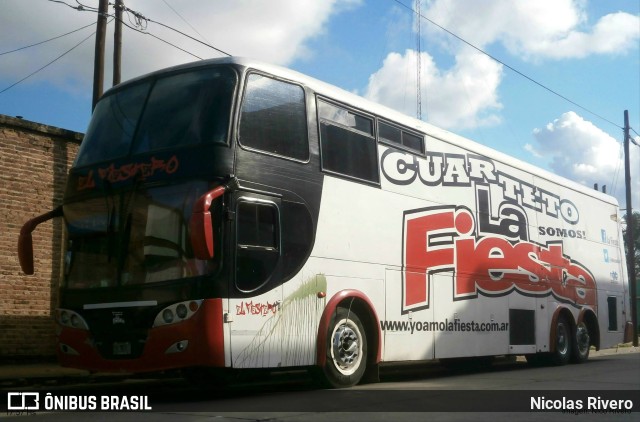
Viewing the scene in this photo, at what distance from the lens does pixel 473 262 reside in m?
14.2

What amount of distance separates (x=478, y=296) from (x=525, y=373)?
190 cm

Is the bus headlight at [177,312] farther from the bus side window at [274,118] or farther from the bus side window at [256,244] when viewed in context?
the bus side window at [274,118]

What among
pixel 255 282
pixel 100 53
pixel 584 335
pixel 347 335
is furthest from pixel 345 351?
pixel 100 53

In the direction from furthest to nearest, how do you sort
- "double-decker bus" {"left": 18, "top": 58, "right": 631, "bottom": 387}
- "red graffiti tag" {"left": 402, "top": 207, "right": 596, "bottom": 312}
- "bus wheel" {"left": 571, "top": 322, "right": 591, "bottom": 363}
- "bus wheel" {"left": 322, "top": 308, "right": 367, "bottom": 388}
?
"bus wheel" {"left": 571, "top": 322, "right": 591, "bottom": 363} → "red graffiti tag" {"left": 402, "top": 207, "right": 596, "bottom": 312} → "bus wheel" {"left": 322, "top": 308, "right": 367, "bottom": 388} → "double-decker bus" {"left": 18, "top": 58, "right": 631, "bottom": 387}

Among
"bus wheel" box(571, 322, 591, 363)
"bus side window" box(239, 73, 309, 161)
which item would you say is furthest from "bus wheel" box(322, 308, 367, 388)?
"bus wheel" box(571, 322, 591, 363)

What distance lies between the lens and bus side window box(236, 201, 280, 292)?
9.23 meters

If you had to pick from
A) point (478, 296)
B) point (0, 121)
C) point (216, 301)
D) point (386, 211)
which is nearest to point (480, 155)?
point (478, 296)

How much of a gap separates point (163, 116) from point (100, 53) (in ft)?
28.4

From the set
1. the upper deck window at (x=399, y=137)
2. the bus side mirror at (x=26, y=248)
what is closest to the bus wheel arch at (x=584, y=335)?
the upper deck window at (x=399, y=137)

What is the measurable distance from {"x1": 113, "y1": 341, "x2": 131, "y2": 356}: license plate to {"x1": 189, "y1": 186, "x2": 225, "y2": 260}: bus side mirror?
154 centimetres

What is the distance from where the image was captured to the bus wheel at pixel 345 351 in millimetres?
10539

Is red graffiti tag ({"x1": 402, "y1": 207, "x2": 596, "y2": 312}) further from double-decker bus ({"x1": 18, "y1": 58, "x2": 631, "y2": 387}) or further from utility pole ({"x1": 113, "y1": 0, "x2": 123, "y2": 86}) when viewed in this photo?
utility pole ({"x1": 113, "y1": 0, "x2": 123, "y2": 86})

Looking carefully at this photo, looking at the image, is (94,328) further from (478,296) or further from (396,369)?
(396,369)

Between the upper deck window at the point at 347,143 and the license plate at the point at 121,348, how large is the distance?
3.50 m
